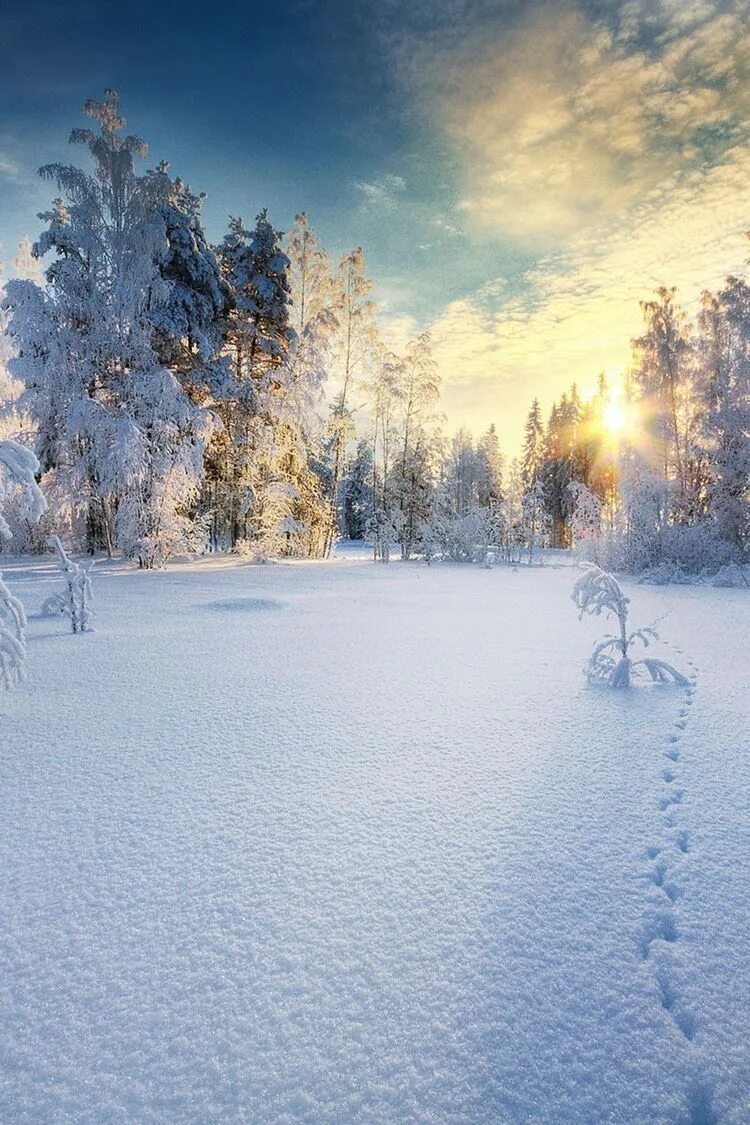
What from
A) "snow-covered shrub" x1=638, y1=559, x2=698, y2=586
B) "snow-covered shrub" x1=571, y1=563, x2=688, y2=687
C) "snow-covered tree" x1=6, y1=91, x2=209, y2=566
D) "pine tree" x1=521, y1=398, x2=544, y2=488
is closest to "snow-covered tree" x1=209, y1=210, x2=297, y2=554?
"snow-covered tree" x1=6, y1=91, x2=209, y2=566

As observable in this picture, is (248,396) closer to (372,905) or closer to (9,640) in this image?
(9,640)

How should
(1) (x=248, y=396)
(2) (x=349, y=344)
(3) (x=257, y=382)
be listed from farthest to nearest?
(2) (x=349, y=344) < (3) (x=257, y=382) < (1) (x=248, y=396)

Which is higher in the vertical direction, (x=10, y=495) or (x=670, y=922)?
(x=10, y=495)

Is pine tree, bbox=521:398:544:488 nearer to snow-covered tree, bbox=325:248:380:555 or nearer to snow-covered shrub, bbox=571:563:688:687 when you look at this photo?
snow-covered tree, bbox=325:248:380:555

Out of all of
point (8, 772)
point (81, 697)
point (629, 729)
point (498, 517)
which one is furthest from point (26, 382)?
point (498, 517)

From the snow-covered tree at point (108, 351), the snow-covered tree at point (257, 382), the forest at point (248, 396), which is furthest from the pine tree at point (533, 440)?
the snow-covered tree at point (108, 351)

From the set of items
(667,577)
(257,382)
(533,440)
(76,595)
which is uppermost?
(533,440)

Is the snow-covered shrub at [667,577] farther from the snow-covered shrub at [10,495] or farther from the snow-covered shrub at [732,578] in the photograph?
the snow-covered shrub at [10,495]

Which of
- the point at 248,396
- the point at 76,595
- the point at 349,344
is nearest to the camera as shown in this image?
the point at 76,595

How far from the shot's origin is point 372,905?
69.4 inches

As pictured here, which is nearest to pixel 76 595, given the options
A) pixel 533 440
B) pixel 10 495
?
pixel 10 495

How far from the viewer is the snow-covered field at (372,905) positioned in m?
1.21

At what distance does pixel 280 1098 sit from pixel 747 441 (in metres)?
17.4

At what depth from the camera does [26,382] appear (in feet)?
40.6
